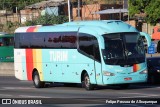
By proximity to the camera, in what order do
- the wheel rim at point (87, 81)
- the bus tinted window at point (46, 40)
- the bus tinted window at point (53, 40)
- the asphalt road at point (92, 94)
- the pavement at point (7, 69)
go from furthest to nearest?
the pavement at point (7, 69)
the bus tinted window at point (53, 40)
the bus tinted window at point (46, 40)
the wheel rim at point (87, 81)
the asphalt road at point (92, 94)

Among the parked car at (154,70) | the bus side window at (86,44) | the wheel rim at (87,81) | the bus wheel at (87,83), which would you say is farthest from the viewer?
the parked car at (154,70)

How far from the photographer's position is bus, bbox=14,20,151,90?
2508 centimetres

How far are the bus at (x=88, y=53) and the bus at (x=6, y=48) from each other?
904 inches

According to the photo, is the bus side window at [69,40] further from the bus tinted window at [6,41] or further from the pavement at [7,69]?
the bus tinted window at [6,41]

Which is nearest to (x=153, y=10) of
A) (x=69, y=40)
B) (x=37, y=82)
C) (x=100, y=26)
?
(x=37, y=82)

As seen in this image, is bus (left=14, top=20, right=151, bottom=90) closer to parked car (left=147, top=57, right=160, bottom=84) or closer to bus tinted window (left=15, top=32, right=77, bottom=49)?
bus tinted window (left=15, top=32, right=77, bottom=49)

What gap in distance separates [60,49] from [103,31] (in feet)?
11.0

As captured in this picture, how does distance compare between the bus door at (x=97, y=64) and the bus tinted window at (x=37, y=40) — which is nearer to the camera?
the bus door at (x=97, y=64)

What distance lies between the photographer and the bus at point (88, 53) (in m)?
25.1

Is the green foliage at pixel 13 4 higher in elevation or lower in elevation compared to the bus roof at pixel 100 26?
lower

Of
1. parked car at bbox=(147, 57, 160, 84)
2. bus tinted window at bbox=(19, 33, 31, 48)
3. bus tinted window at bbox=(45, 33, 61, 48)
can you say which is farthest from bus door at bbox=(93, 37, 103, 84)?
bus tinted window at bbox=(19, 33, 31, 48)

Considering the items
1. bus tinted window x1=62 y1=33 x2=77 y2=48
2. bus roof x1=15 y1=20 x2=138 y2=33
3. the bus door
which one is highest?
bus roof x1=15 y1=20 x2=138 y2=33

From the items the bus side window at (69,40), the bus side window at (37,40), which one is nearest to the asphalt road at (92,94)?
the bus side window at (69,40)

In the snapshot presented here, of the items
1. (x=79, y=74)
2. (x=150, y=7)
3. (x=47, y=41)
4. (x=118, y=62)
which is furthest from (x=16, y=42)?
(x=150, y=7)
